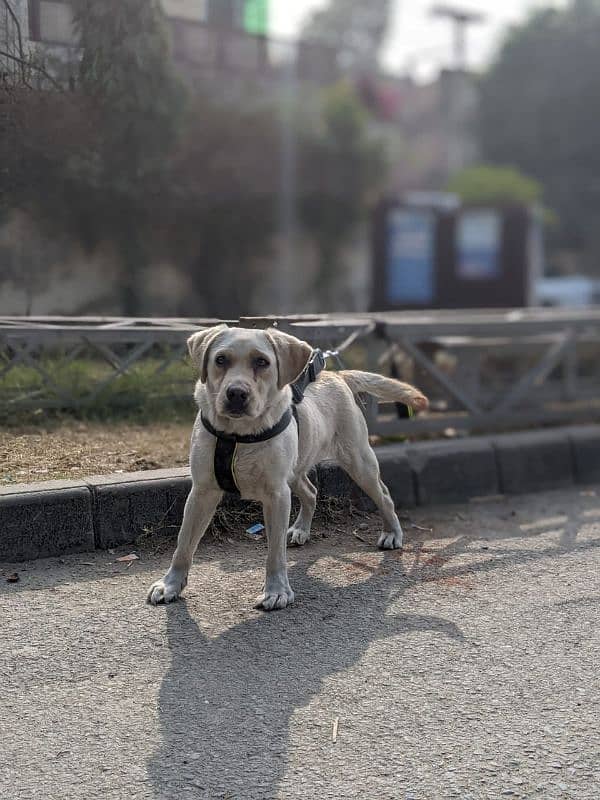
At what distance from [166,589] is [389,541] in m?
1.40

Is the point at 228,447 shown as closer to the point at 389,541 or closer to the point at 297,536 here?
the point at 297,536

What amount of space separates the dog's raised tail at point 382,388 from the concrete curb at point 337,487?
716mm

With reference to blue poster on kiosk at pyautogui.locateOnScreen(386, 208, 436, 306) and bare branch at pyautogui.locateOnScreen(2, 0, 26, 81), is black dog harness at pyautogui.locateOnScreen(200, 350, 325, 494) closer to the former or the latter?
bare branch at pyautogui.locateOnScreen(2, 0, 26, 81)

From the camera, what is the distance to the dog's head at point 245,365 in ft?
12.7

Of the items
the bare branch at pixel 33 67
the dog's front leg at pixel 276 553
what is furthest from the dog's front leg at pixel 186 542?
the bare branch at pixel 33 67

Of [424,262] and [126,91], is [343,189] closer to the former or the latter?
[424,262]

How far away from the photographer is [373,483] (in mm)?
5043

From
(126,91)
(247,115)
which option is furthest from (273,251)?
(126,91)

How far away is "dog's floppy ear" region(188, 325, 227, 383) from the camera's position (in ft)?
13.3

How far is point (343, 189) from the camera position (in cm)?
1561

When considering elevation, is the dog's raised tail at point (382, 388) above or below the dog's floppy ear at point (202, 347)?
below

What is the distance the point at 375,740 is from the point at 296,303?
806 centimetres

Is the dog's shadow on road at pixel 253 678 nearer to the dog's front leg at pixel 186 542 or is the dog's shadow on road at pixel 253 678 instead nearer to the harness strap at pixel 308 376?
the dog's front leg at pixel 186 542

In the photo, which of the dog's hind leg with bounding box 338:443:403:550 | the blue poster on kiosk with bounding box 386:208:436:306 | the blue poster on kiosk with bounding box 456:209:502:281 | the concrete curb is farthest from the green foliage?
the dog's hind leg with bounding box 338:443:403:550
